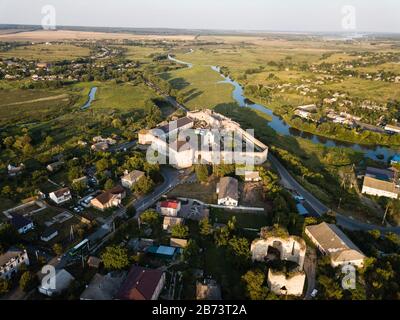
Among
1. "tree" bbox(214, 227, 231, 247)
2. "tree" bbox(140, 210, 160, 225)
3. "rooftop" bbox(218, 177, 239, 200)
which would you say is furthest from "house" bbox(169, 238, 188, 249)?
"rooftop" bbox(218, 177, 239, 200)

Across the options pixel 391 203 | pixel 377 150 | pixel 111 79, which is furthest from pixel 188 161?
pixel 111 79

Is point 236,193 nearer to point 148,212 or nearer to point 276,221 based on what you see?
point 276,221

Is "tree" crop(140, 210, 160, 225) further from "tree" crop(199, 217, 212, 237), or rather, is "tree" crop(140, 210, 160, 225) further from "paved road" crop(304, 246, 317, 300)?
"paved road" crop(304, 246, 317, 300)

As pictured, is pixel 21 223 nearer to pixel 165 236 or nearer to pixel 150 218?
pixel 150 218

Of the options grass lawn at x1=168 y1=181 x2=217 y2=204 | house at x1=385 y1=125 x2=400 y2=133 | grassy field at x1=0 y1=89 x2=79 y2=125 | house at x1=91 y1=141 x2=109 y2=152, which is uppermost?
grassy field at x1=0 y1=89 x2=79 y2=125

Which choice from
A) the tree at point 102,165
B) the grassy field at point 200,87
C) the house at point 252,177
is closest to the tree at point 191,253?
the house at point 252,177
